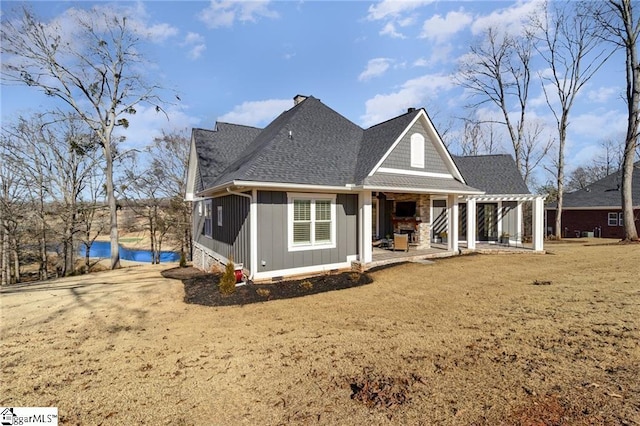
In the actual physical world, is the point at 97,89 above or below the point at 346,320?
above

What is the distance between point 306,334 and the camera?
4.99m

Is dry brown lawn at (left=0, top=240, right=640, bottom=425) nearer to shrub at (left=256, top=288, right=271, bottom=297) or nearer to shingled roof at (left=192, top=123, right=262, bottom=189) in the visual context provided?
shrub at (left=256, top=288, right=271, bottom=297)

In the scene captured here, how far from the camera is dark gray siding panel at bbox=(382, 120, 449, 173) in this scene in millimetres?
11133

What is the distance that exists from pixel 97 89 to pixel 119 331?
57.4ft

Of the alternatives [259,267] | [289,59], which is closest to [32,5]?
[289,59]

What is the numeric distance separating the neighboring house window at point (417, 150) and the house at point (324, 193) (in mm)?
41

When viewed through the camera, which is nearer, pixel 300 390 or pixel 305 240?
pixel 300 390

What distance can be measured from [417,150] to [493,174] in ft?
28.4

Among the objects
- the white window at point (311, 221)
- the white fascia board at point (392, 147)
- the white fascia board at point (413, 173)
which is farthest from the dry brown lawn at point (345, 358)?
the white fascia board at point (413, 173)

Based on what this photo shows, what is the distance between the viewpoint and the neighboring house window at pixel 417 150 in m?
11.6

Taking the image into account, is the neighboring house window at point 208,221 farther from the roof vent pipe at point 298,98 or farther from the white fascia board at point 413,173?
the white fascia board at point 413,173

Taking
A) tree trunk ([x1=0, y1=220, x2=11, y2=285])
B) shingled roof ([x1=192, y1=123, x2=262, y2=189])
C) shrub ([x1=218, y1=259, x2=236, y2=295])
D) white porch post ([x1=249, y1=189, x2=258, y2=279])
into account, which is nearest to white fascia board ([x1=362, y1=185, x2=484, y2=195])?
white porch post ([x1=249, y1=189, x2=258, y2=279])

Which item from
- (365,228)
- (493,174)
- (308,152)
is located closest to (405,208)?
(365,228)

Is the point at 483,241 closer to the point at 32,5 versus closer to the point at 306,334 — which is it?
the point at 306,334
